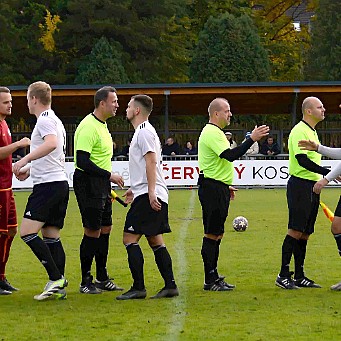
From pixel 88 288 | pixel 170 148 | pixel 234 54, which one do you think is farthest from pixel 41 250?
pixel 234 54

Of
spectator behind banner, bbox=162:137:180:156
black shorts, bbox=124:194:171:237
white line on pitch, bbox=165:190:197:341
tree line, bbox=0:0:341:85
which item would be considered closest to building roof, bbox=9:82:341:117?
spectator behind banner, bbox=162:137:180:156

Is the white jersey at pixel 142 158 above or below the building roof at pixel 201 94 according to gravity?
below

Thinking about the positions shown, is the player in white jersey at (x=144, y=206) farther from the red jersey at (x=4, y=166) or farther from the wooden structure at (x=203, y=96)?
the wooden structure at (x=203, y=96)

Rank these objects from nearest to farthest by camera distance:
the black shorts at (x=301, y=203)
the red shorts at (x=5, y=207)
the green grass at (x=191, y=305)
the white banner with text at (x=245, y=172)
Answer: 1. the green grass at (x=191, y=305)
2. the red shorts at (x=5, y=207)
3. the black shorts at (x=301, y=203)
4. the white banner with text at (x=245, y=172)

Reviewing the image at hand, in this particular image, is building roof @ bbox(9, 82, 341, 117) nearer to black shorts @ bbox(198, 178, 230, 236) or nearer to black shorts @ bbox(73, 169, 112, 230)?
black shorts @ bbox(198, 178, 230, 236)

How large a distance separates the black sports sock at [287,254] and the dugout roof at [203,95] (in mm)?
24647

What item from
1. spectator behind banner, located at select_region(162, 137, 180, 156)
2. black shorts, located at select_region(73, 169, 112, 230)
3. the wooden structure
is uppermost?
the wooden structure

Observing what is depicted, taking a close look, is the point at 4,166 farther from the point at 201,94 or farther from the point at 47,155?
the point at 201,94

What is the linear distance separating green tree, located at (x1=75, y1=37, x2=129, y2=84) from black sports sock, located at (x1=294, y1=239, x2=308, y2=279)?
134 ft

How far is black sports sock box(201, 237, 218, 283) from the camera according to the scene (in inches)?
422

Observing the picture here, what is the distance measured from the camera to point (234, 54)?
52.9 meters

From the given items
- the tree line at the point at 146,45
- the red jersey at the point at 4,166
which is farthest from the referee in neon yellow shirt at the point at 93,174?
the tree line at the point at 146,45

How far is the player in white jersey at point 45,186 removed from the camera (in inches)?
383

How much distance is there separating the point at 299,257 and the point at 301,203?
0.66m
